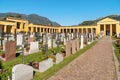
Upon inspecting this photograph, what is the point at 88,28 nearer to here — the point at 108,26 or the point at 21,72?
the point at 108,26

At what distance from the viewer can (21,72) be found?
8484mm

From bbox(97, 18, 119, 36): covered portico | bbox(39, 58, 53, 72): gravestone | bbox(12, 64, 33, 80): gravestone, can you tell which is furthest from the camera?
bbox(97, 18, 119, 36): covered portico

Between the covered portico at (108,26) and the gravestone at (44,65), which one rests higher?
the covered portico at (108,26)

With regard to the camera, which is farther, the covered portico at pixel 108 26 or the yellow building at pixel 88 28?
the covered portico at pixel 108 26

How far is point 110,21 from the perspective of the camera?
300 ft

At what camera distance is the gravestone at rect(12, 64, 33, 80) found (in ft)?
26.2

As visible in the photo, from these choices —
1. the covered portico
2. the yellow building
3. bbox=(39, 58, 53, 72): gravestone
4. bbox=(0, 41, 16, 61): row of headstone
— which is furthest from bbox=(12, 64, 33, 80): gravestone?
→ the covered portico

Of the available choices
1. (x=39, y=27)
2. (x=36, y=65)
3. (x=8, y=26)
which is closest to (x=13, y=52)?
(x=36, y=65)

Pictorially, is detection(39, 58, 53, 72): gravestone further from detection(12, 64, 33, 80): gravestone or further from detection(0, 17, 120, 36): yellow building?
detection(0, 17, 120, 36): yellow building

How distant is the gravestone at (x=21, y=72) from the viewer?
26.2 ft

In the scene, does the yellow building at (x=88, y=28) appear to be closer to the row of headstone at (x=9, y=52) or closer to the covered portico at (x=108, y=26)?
the covered portico at (x=108, y=26)

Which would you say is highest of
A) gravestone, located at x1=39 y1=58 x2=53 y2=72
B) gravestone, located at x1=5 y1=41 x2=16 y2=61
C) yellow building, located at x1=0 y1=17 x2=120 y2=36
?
yellow building, located at x1=0 y1=17 x2=120 y2=36

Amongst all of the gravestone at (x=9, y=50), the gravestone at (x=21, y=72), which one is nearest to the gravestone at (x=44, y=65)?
the gravestone at (x=21, y=72)

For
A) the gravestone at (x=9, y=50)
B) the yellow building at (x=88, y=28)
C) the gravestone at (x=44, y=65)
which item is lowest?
the gravestone at (x=44, y=65)
